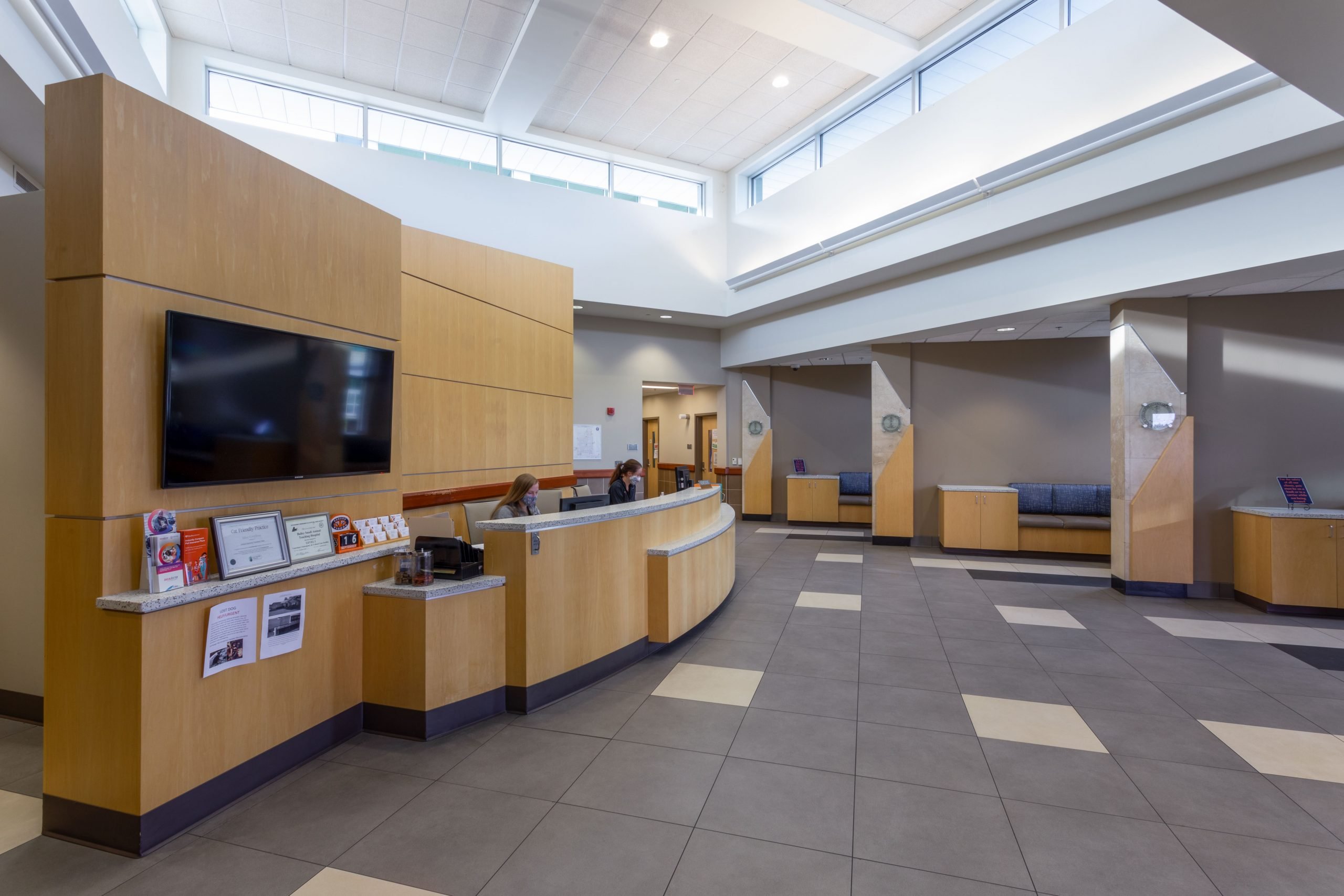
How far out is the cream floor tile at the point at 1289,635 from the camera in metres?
4.88

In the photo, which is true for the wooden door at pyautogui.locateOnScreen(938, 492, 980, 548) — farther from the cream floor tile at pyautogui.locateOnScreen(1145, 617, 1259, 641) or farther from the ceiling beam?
the ceiling beam

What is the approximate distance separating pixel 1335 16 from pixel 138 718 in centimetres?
578

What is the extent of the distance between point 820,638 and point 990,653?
1.26m

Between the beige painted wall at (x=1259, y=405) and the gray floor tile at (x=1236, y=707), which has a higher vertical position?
the beige painted wall at (x=1259, y=405)

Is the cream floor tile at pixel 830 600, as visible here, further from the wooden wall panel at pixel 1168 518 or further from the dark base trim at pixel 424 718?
the dark base trim at pixel 424 718

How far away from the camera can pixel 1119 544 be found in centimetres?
662

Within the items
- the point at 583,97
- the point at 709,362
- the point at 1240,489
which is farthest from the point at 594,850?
the point at 709,362

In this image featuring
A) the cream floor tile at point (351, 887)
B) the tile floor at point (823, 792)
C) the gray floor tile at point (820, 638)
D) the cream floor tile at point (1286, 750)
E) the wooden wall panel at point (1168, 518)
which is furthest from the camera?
the wooden wall panel at point (1168, 518)

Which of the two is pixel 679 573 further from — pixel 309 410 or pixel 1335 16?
pixel 1335 16

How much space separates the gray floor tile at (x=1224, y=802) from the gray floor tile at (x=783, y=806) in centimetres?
136

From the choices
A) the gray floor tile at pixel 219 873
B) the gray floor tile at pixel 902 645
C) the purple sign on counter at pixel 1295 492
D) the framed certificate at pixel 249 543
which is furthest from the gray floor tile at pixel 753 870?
the purple sign on counter at pixel 1295 492

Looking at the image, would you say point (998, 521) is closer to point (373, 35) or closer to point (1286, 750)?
point (1286, 750)

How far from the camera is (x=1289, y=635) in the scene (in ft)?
16.7

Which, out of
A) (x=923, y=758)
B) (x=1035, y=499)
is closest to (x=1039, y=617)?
(x=923, y=758)
